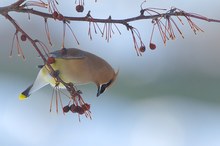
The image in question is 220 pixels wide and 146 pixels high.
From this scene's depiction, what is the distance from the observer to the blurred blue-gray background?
378 centimetres

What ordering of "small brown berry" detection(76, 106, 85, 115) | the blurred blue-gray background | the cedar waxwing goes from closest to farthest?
"small brown berry" detection(76, 106, 85, 115)
the cedar waxwing
the blurred blue-gray background

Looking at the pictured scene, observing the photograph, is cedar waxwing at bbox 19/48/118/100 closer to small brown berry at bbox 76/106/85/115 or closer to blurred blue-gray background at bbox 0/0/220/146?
small brown berry at bbox 76/106/85/115

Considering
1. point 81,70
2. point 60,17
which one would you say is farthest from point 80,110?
point 81,70

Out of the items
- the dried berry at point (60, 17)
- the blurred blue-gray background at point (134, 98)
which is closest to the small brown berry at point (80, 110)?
the dried berry at point (60, 17)

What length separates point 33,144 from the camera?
377cm

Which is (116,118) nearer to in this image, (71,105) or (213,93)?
(213,93)

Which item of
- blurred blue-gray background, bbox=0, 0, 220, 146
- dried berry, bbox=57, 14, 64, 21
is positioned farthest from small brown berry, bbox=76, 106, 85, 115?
blurred blue-gray background, bbox=0, 0, 220, 146

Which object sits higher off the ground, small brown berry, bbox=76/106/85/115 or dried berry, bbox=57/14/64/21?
dried berry, bbox=57/14/64/21

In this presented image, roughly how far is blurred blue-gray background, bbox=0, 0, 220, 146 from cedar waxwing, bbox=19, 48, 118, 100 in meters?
1.63

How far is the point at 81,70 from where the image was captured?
1.68 metres

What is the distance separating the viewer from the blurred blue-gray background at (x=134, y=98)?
3775 mm

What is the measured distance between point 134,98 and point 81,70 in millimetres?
2669

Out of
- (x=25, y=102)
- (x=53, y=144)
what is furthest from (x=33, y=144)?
(x=25, y=102)

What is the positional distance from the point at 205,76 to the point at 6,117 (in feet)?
4.29
